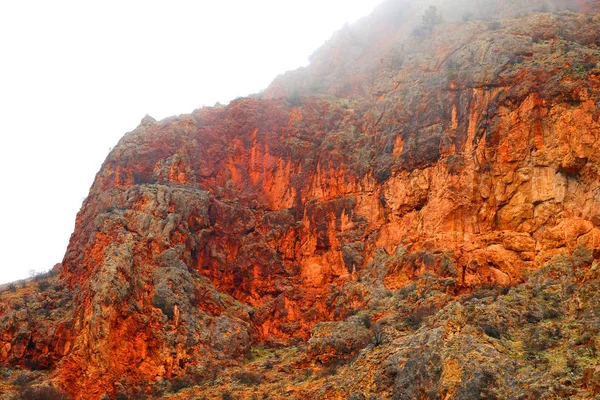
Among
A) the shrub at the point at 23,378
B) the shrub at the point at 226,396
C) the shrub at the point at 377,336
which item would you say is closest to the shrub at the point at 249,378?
the shrub at the point at 226,396

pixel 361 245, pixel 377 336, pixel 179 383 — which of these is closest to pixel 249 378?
pixel 179 383

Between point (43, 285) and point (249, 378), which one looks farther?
point (43, 285)

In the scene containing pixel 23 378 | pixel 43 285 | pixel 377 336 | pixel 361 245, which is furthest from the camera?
pixel 43 285

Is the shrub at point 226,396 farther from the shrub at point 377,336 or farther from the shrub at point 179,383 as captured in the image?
the shrub at point 377,336

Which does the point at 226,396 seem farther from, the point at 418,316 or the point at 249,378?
the point at 418,316

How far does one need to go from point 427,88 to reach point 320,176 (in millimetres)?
9640

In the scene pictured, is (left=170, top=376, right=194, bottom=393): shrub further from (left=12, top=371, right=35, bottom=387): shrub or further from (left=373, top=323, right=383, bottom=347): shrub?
(left=373, top=323, right=383, bottom=347): shrub

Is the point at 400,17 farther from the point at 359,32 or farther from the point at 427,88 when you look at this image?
the point at 427,88

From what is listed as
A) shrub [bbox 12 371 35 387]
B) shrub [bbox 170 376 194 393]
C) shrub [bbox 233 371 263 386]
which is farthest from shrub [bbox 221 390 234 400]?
shrub [bbox 12 371 35 387]

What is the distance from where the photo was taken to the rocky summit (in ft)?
84.5

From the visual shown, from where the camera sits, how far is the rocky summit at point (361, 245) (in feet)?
84.5

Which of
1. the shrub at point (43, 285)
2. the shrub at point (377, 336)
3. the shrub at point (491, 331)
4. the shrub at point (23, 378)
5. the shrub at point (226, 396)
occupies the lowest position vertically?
the shrub at point (226, 396)

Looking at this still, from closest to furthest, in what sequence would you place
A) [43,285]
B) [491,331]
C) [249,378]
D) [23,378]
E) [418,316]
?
[491,331] → [418,316] → [249,378] → [23,378] → [43,285]

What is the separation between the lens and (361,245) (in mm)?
38812
